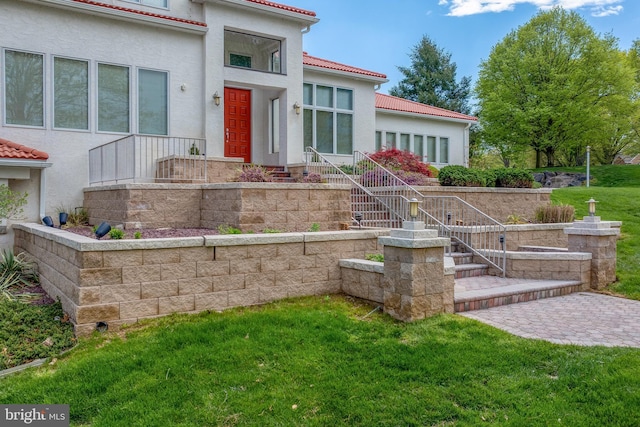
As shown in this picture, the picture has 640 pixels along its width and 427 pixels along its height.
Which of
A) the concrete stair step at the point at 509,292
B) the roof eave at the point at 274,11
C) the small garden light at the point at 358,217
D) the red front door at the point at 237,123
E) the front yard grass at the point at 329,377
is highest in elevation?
the roof eave at the point at 274,11

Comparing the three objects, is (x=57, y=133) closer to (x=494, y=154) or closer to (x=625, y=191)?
(x=625, y=191)

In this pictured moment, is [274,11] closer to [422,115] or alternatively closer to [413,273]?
[422,115]

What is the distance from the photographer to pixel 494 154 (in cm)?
4394

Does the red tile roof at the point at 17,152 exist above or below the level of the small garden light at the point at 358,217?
above

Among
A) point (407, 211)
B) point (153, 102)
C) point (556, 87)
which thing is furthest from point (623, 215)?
point (556, 87)

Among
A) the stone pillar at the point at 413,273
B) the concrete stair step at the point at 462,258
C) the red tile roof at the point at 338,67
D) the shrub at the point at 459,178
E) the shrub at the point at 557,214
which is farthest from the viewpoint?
the red tile roof at the point at 338,67

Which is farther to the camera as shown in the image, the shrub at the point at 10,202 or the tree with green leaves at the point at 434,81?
the tree with green leaves at the point at 434,81

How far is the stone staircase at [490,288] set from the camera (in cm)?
638

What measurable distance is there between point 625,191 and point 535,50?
16131 millimetres

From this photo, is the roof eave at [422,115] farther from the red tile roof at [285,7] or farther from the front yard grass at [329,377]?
the front yard grass at [329,377]

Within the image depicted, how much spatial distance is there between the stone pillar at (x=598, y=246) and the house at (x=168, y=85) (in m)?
7.15

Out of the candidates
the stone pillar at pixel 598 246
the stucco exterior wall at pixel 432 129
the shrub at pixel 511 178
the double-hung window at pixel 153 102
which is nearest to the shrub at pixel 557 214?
the shrub at pixel 511 178

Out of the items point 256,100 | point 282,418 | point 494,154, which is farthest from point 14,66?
point 494,154

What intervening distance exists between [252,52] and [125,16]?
3.75m
